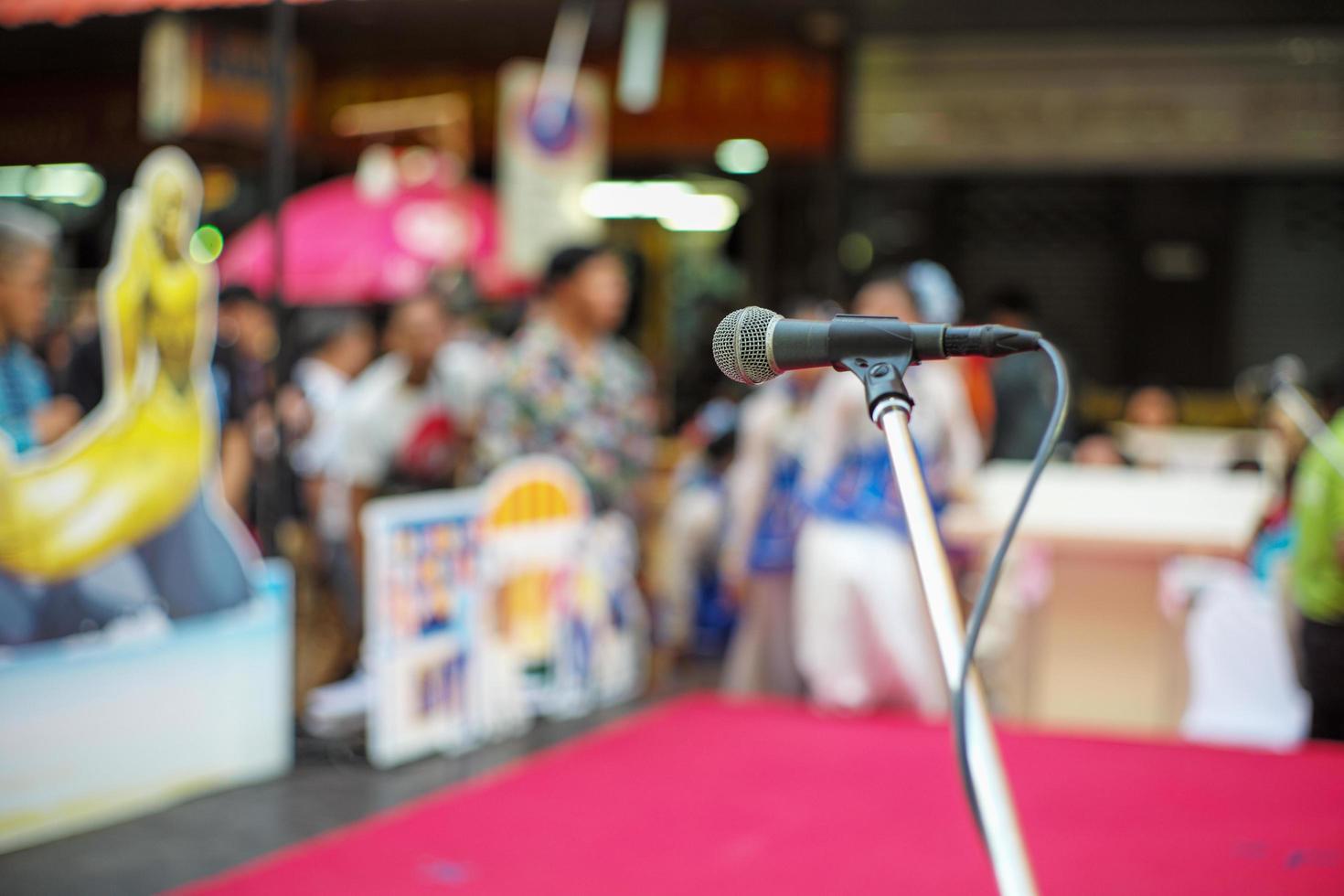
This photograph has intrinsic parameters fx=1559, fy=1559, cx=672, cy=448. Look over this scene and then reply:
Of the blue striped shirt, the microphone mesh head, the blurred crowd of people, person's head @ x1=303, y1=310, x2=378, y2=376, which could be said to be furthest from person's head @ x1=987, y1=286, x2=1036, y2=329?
the microphone mesh head

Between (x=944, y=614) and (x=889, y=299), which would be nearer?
(x=944, y=614)

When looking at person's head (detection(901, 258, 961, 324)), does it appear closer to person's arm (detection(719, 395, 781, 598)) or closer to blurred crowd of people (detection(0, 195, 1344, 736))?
blurred crowd of people (detection(0, 195, 1344, 736))

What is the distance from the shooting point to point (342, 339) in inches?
255

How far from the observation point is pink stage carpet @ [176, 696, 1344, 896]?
8.74 ft

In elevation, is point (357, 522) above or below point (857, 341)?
below

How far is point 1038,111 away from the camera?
8.34 m

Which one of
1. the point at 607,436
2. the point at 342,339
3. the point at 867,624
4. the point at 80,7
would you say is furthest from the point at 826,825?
the point at 342,339

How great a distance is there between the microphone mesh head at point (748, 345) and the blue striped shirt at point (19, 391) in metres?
2.46

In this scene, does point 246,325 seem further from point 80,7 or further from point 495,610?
point 495,610

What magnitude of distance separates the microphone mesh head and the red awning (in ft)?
10.2

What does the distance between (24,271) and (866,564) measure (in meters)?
2.37

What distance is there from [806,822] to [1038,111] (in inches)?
239

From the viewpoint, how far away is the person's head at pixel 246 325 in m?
4.35

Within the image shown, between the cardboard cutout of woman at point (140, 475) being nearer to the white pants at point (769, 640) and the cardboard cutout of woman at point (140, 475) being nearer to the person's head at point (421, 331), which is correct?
the person's head at point (421, 331)
